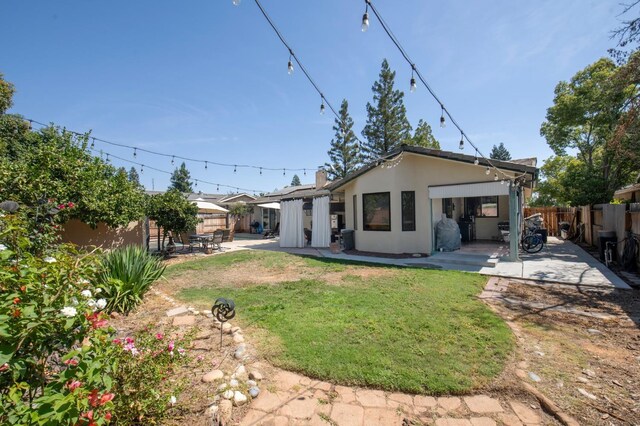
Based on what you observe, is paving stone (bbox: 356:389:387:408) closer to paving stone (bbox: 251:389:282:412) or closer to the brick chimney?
paving stone (bbox: 251:389:282:412)

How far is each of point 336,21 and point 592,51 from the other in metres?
7.57

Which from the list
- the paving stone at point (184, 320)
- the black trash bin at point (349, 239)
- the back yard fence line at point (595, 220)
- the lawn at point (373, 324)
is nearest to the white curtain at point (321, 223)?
the black trash bin at point (349, 239)

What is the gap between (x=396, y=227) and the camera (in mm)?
11273

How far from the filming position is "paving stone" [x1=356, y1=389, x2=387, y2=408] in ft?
8.83

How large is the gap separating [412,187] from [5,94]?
21.7 m

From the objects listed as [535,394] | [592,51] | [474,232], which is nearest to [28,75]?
[535,394]

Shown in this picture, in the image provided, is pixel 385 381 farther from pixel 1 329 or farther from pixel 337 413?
pixel 1 329

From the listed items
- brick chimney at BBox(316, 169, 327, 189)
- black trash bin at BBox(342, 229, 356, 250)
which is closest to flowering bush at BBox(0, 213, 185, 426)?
black trash bin at BBox(342, 229, 356, 250)

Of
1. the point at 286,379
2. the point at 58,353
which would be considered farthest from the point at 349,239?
the point at 58,353

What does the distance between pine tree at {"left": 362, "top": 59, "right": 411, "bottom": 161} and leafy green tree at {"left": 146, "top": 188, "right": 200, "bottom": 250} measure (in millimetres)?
21088

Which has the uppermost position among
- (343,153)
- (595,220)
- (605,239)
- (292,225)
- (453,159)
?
(343,153)

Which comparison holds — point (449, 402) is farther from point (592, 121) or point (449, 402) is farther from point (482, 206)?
Answer: point (592, 121)

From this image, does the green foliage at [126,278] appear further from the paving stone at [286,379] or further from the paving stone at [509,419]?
the paving stone at [509,419]

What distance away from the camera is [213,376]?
10.2ft
